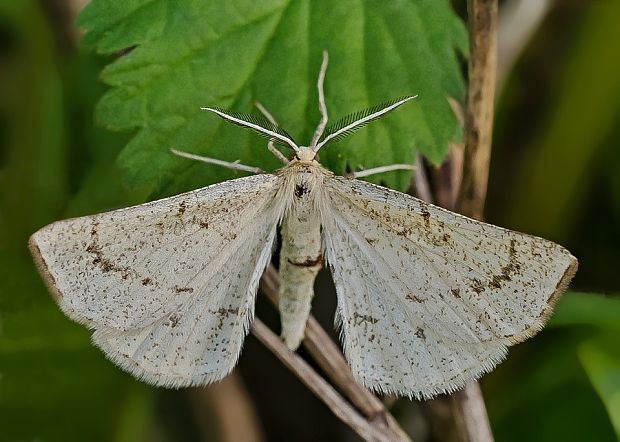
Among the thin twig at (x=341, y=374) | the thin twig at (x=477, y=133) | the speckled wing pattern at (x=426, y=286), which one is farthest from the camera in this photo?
the thin twig at (x=341, y=374)

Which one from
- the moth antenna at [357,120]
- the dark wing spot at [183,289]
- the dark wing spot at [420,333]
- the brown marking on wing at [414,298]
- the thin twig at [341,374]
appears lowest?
the thin twig at [341,374]

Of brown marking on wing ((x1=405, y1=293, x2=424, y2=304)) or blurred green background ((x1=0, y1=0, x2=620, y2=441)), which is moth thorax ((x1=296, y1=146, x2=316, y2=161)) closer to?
brown marking on wing ((x1=405, y1=293, x2=424, y2=304))

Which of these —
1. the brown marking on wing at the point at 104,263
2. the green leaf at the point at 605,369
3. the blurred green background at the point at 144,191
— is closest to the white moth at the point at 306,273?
the brown marking on wing at the point at 104,263

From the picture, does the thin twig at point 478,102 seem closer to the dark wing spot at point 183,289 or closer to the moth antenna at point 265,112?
the moth antenna at point 265,112

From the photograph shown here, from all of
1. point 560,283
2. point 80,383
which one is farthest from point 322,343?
point 80,383

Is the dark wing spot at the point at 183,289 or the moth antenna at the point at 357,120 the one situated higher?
the moth antenna at the point at 357,120

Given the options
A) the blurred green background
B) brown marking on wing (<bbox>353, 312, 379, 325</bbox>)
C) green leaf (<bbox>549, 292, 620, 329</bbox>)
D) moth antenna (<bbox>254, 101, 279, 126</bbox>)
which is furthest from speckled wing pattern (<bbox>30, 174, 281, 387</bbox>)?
green leaf (<bbox>549, 292, 620, 329</bbox>)

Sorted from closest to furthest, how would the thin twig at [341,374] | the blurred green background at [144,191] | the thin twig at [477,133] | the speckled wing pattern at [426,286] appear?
the speckled wing pattern at [426,286]
the thin twig at [477,133]
the thin twig at [341,374]
the blurred green background at [144,191]
